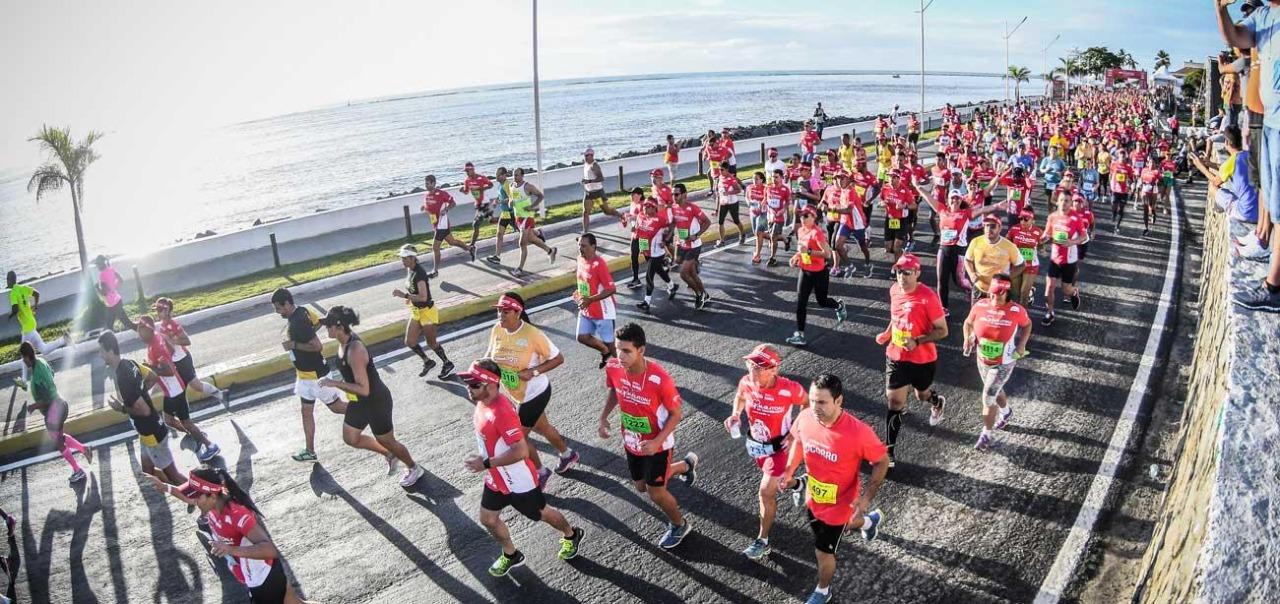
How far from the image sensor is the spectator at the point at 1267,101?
189 inches

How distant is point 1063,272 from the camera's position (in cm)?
1191

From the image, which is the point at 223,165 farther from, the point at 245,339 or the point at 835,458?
the point at 835,458

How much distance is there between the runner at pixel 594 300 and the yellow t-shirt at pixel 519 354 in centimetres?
227

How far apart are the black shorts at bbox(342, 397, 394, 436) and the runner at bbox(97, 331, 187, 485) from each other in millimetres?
1926

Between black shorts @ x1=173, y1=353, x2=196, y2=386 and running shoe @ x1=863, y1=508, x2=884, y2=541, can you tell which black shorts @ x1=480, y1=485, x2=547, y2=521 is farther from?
black shorts @ x1=173, y1=353, x2=196, y2=386

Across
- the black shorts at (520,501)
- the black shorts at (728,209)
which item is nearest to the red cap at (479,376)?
the black shorts at (520,501)

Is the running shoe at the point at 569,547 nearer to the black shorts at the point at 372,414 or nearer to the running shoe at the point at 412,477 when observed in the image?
the running shoe at the point at 412,477

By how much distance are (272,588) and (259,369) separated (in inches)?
259

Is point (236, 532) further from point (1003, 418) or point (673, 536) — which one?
point (1003, 418)

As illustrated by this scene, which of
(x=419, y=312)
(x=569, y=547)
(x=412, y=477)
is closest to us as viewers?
(x=569, y=547)

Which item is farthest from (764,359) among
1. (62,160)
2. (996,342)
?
(62,160)

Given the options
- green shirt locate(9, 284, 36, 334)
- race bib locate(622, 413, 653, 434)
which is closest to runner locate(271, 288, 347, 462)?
race bib locate(622, 413, 653, 434)

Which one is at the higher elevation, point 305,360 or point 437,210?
point 437,210

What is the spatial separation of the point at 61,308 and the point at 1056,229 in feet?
61.2
